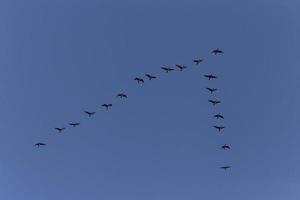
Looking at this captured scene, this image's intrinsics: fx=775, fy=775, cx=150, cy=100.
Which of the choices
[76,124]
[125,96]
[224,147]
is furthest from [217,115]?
[76,124]

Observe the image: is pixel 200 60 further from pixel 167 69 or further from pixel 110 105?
pixel 110 105

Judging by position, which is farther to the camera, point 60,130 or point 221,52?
point 60,130

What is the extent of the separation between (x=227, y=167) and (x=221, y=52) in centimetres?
2618

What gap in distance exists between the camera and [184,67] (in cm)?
15938

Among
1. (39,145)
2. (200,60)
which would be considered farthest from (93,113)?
(200,60)

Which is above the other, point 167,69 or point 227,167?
→ point 167,69

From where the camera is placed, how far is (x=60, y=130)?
165125 millimetres

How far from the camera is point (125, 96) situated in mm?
161875

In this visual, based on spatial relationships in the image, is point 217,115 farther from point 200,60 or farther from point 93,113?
point 93,113

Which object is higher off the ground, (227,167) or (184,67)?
(184,67)

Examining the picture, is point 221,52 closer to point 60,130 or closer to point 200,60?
point 200,60

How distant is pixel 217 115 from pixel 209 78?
25.4 ft

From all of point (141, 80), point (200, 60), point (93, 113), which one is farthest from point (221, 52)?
point (93, 113)

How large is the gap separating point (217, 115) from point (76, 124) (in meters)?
30.6
